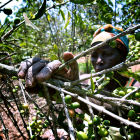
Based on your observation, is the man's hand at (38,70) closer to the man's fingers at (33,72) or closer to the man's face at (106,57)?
the man's fingers at (33,72)

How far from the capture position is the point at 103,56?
2.33m

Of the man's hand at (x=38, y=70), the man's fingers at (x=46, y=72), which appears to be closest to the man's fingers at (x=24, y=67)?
the man's hand at (x=38, y=70)

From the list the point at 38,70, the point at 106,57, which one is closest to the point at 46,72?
the point at 38,70

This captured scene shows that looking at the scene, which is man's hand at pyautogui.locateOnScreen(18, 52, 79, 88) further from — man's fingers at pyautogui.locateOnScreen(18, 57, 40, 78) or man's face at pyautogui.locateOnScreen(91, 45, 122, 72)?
man's face at pyautogui.locateOnScreen(91, 45, 122, 72)

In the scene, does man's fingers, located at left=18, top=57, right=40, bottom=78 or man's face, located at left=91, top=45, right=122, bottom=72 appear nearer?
man's fingers, located at left=18, top=57, right=40, bottom=78

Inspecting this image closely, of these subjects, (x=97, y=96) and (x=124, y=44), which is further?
(x=124, y=44)

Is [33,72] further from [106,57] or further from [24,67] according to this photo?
[106,57]

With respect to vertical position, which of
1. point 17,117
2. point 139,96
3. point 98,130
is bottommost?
point 17,117

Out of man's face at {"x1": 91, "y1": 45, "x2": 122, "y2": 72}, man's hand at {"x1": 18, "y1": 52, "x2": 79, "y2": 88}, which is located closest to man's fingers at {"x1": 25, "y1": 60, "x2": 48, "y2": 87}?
man's hand at {"x1": 18, "y1": 52, "x2": 79, "y2": 88}

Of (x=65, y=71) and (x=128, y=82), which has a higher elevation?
(x=65, y=71)

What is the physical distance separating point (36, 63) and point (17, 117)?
10.7 feet

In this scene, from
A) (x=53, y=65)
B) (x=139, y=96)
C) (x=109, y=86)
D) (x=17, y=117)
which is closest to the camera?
(x=139, y=96)

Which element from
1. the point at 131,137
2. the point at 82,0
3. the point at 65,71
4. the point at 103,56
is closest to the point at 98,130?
the point at 131,137

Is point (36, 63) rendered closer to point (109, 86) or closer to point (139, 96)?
point (139, 96)
